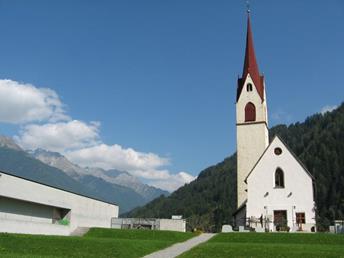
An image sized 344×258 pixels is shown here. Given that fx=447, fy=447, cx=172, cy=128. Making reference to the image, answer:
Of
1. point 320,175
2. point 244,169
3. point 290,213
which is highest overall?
point 320,175

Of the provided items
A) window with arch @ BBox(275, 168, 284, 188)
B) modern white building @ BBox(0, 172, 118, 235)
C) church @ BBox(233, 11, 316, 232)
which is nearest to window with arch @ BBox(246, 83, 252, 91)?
church @ BBox(233, 11, 316, 232)

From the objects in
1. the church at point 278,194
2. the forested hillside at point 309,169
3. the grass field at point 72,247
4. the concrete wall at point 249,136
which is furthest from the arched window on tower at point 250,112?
the forested hillside at point 309,169

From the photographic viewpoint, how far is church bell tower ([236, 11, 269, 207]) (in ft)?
168

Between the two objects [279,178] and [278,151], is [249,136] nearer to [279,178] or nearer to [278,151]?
[278,151]

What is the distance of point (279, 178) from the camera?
136 ft

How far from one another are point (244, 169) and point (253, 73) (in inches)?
474

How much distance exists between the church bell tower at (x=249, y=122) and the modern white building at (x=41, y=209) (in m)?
16.9

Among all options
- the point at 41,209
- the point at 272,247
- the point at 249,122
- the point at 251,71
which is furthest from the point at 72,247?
the point at 251,71

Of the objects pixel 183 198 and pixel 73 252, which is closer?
pixel 73 252

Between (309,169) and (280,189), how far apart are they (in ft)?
272

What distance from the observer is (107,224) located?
169 feet

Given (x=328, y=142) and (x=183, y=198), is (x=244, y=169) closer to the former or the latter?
(x=328, y=142)

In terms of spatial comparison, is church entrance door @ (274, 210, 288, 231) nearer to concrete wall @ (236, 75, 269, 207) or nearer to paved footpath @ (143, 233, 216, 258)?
paved footpath @ (143, 233, 216, 258)

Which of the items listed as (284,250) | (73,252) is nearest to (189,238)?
(284,250)
